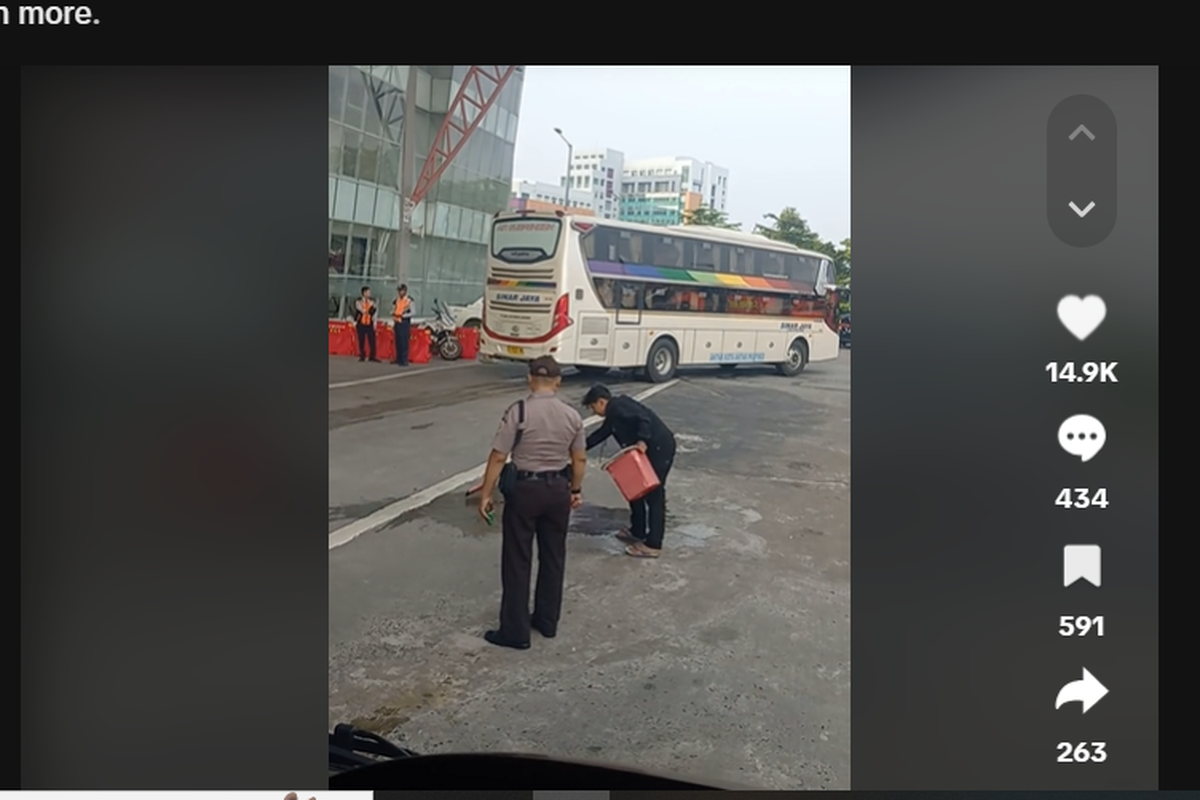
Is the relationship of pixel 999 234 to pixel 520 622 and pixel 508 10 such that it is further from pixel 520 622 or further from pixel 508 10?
pixel 520 622

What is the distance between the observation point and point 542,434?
1808 mm

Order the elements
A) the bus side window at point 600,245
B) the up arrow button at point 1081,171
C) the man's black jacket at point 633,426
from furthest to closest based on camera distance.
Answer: the bus side window at point 600,245
the man's black jacket at point 633,426
the up arrow button at point 1081,171

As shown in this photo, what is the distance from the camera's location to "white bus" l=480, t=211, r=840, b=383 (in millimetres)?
1767

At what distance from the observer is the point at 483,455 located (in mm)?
1801

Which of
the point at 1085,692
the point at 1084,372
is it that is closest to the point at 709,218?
the point at 1084,372

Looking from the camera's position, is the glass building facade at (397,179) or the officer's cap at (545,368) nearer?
the glass building facade at (397,179)

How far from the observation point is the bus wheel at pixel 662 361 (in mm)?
1764

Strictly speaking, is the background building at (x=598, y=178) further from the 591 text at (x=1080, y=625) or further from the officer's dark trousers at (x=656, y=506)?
the 591 text at (x=1080, y=625)

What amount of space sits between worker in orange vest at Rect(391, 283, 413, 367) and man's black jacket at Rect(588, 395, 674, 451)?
46 centimetres

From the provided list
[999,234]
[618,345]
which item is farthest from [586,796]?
[999,234]

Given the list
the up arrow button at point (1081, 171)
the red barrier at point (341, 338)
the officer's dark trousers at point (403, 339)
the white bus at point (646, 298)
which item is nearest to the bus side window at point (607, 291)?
the white bus at point (646, 298)

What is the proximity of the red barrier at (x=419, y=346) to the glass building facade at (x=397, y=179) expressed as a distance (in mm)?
77

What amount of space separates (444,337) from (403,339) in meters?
0.13
